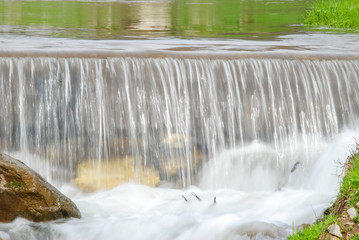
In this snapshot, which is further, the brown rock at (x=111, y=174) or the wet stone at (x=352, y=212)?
the brown rock at (x=111, y=174)

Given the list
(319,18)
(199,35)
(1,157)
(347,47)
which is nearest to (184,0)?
(319,18)

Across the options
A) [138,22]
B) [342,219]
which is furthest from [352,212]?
[138,22]

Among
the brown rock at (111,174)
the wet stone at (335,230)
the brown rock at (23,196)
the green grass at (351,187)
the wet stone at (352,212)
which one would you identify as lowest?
the brown rock at (111,174)

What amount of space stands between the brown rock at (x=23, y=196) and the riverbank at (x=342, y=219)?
2520mm

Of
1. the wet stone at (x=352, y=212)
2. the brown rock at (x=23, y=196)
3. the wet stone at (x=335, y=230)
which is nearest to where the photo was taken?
the wet stone at (x=335, y=230)

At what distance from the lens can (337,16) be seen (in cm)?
1694

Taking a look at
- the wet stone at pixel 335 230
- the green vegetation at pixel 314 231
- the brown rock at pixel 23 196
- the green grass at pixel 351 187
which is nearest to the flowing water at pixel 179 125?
the brown rock at pixel 23 196

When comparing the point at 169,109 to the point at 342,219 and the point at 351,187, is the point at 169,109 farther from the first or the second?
the point at 342,219

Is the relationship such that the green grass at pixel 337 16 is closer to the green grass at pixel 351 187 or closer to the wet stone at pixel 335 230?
the green grass at pixel 351 187

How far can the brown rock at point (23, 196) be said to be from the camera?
686 cm

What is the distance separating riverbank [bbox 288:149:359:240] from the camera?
18.2 ft

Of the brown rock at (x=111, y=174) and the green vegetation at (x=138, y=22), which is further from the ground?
the green vegetation at (x=138, y=22)

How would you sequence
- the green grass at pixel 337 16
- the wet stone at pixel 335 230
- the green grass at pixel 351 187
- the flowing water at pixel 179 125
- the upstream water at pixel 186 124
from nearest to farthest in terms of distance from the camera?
the wet stone at pixel 335 230 < the green grass at pixel 351 187 < the flowing water at pixel 179 125 < the upstream water at pixel 186 124 < the green grass at pixel 337 16

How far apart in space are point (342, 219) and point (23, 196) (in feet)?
10.3
